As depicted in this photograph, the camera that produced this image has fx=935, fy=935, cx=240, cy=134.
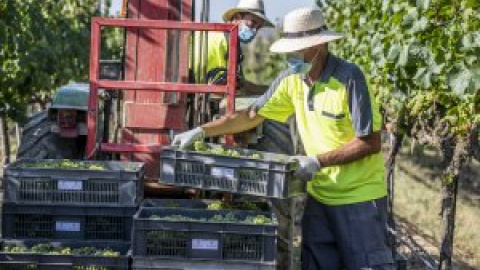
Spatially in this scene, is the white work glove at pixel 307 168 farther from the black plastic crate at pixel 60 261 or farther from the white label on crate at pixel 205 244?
the black plastic crate at pixel 60 261

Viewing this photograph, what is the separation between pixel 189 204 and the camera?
5.68 meters

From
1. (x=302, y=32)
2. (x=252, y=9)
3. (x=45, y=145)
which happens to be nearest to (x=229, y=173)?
(x=302, y=32)

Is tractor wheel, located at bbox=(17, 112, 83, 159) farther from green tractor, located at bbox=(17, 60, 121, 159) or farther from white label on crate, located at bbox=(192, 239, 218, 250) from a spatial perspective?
white label on crate, located at bbox=(192, 239, 218, 250)

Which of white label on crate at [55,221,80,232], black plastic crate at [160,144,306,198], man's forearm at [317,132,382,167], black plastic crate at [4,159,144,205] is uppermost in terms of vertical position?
man's forearm at [317,132,382,167]

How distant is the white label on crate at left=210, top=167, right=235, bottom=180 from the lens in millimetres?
A: 5047

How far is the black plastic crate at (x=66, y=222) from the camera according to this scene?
5.24 metres

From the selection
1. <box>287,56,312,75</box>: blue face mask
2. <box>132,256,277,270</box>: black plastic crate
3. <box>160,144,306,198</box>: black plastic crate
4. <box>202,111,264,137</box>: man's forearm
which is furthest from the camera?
Answer: <box>202,111,264,137</box>: man's forearm

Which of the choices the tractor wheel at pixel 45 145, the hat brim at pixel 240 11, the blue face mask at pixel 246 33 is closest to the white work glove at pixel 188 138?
the blue face mask at pixel 246 33

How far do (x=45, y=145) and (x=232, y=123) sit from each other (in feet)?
6.44

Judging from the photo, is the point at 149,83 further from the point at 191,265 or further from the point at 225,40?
the point at 191,265

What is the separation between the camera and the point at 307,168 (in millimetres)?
4953

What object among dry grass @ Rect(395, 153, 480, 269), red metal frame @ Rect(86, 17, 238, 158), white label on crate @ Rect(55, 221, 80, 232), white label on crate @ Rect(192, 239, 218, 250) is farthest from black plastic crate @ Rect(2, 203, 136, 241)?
dry grass @ Rect(395, 153, 480, 269)

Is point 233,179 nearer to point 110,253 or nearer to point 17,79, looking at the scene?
point 110,253

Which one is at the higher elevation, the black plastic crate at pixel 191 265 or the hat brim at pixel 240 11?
the hat brim at pixel 240 11
